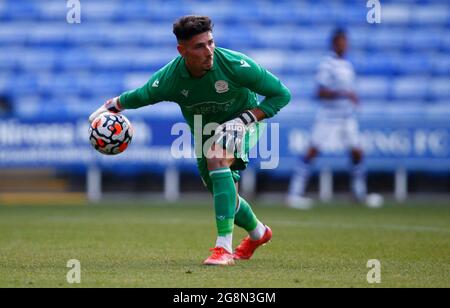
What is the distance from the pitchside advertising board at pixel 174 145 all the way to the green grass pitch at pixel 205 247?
5.56ft

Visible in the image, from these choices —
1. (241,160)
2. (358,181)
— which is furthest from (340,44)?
(241,160)

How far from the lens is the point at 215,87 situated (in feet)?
21.8

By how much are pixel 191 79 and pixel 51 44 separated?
11263 millimetres

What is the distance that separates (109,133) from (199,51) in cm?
88

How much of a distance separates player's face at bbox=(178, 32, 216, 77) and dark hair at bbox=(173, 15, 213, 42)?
0.03 meters

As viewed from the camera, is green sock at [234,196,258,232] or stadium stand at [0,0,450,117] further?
stadium stand at [0,0,450,117]

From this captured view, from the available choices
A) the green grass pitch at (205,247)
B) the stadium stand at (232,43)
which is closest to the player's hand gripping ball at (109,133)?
the green grass pitch at (205,247)

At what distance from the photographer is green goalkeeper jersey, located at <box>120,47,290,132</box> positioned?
6613 mm

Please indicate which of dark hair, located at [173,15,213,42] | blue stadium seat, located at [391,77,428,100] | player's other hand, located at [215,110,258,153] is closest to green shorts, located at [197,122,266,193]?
player's other hand, located at [215,110,258,153]

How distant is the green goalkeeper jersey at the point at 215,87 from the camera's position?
6613 millimetres

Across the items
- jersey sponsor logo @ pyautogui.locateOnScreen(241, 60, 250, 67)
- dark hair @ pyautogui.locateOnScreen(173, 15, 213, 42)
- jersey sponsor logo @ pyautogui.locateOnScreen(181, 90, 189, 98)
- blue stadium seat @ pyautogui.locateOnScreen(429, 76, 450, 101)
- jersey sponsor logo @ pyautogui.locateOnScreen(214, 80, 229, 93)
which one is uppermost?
blue stadium seat @ pyautogui.locateOnScreen(429, 76, 450, 101)

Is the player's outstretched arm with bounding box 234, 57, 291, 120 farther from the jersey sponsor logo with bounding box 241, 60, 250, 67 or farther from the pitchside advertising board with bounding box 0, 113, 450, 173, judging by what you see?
the pitchside advertising board with bounding box 0, 113, 450, 173

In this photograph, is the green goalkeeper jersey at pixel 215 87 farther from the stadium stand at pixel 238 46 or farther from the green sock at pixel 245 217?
the stadium stand at pixel 238 46
